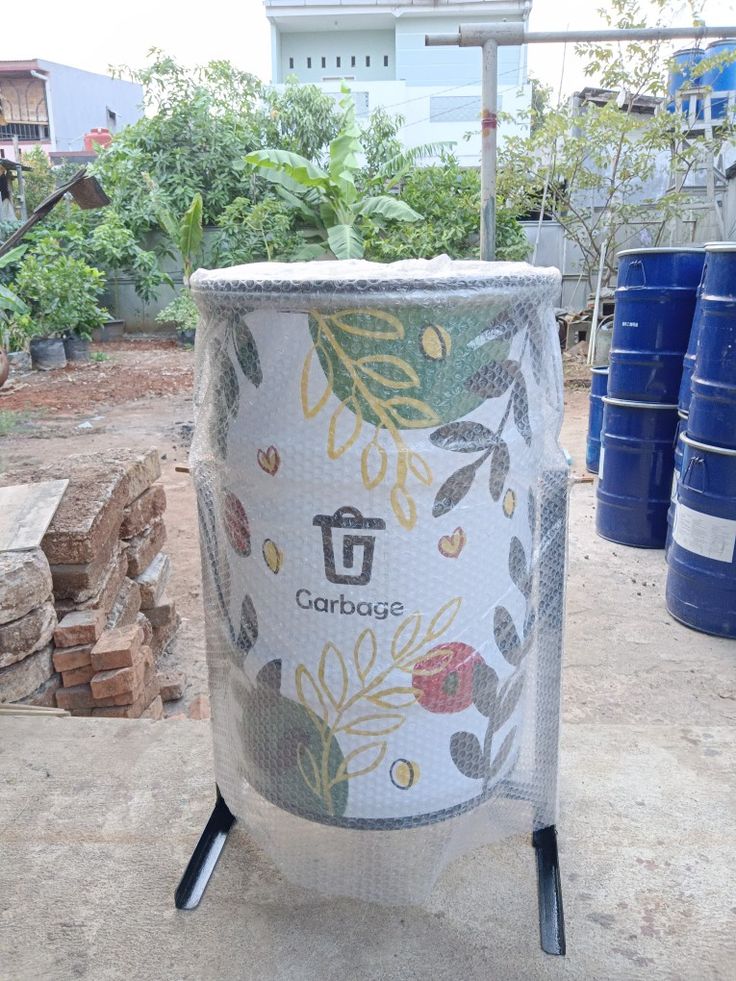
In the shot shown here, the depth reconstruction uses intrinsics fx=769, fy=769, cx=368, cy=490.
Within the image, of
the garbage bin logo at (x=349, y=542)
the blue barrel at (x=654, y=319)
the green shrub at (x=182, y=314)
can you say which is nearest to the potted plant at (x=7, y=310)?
the green shrub at (x=182, y=314)

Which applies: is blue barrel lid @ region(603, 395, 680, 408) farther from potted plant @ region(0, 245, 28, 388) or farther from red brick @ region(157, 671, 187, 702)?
potted plant @ region(0, 245, 28, 388)

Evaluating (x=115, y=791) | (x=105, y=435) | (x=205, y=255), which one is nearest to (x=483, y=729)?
(x=115, y=791)

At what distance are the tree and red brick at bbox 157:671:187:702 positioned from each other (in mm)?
8994

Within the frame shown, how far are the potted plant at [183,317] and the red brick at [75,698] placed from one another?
10428mm

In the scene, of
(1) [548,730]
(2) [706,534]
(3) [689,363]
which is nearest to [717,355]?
(3) [689,363]

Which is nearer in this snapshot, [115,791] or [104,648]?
[115,791]

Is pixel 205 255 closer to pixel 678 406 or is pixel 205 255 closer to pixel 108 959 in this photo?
pixel 678 406

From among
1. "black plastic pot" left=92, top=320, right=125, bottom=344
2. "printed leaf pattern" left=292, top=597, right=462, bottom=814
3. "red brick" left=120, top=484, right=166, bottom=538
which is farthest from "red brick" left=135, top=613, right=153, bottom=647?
"black plastic pot" left=92, top=320, right=125, bottom=344

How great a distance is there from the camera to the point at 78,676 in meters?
2.56

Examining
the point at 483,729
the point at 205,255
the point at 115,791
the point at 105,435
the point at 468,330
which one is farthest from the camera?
the point at 205,255

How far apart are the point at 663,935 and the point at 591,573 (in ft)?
9.79

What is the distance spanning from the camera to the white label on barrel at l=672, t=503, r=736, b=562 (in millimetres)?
3365

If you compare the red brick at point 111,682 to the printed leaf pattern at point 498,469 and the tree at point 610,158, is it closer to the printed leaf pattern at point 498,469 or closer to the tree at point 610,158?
the printed leaf pattern at point 498,469

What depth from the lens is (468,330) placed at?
1243mm
